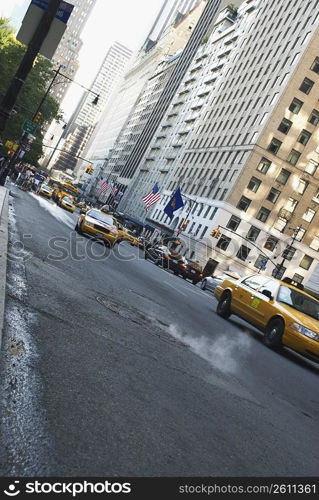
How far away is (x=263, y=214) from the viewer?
66.1 m

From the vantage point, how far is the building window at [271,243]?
65.6m

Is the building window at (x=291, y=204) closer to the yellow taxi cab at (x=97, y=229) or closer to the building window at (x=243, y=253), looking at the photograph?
the building window at (x=243, y=253)

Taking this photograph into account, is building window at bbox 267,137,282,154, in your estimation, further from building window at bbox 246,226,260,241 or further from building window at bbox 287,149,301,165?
building window at bbox 246,226,260,241

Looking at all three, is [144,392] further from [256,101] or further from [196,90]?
[196,90]

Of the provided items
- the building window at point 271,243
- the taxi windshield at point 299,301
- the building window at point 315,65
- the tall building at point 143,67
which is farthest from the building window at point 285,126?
the tall building at point 143,67

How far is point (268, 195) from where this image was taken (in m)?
65.9

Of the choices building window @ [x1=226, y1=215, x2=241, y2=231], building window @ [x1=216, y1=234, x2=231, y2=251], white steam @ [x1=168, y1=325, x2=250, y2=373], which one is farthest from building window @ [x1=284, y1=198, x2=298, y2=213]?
white steam @ [x1=168, y1=325, x2=250, y2=373]

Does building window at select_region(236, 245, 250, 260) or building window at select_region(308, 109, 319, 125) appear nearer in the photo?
building window at select_region(236, 245, 250, 260)

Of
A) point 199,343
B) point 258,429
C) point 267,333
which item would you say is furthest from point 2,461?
point 267,333

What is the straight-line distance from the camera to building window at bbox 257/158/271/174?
65.1m

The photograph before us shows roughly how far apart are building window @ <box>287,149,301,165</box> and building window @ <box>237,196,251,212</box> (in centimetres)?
664

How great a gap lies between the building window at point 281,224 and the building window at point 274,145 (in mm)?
7577

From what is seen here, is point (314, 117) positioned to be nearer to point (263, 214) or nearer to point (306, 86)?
point (306, 86)
